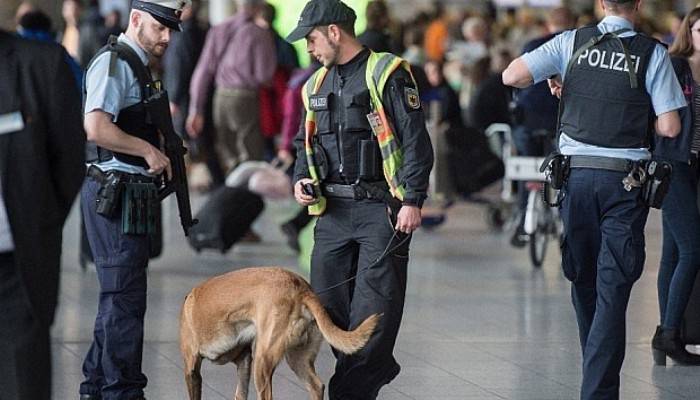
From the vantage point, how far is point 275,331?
6305 mm

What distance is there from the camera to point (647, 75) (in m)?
6.54

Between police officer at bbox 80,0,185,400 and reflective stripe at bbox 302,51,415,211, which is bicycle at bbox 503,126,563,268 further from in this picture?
police officer at bbox 80,0,185,400

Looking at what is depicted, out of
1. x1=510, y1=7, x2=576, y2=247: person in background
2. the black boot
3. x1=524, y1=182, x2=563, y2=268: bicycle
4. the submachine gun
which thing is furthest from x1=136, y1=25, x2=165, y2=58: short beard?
x1=524, y1=182, x2=563, y2=268: bicycle

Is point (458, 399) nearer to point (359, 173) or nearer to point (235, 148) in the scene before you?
point (359, 173)

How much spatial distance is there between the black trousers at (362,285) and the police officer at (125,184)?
31.7 inches

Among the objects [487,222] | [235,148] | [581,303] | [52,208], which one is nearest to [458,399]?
[581,303]

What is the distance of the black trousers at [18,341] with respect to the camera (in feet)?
16.8

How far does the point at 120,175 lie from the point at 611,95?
2.15 m

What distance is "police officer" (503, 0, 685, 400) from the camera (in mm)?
6531

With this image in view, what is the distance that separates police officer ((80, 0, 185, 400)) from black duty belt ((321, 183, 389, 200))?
0.71m

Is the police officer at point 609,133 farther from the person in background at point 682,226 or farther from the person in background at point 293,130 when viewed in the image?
the person in background at point 293,130

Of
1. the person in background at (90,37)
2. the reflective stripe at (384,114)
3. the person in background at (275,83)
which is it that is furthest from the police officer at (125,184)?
the person in background at (90,37)

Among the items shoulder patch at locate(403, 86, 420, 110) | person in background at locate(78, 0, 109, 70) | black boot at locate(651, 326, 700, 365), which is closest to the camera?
shoulder patch at locate(403, 86, 420, 110)

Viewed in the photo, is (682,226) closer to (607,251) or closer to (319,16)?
(607,251)
